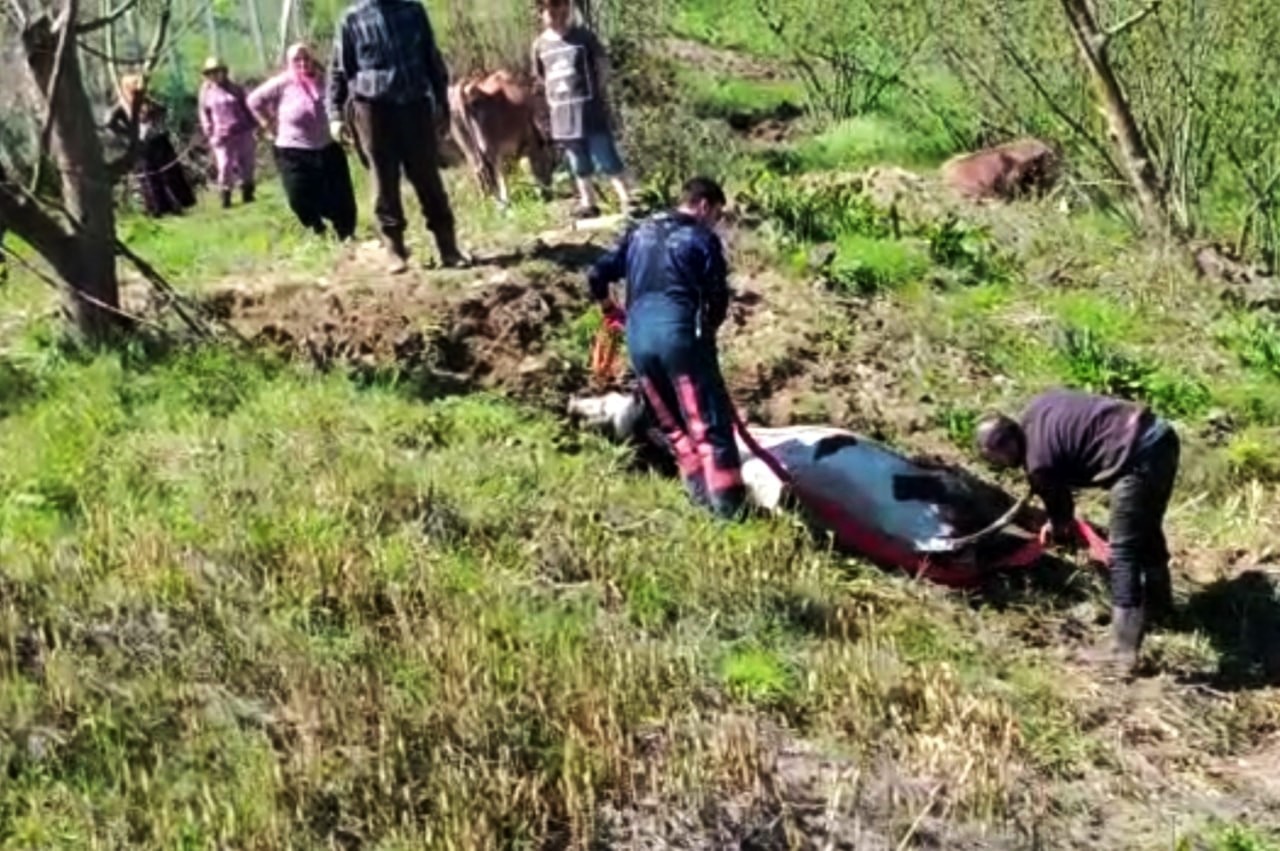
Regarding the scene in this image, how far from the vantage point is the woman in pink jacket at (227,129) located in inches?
689

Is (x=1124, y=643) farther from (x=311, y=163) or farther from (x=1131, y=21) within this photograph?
(x=311, y=163)

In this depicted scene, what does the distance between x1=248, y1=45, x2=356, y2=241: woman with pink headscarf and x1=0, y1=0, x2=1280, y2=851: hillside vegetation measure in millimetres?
297

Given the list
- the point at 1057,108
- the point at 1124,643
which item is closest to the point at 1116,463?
the point at 1124,643

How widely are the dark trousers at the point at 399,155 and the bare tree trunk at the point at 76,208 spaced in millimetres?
1318

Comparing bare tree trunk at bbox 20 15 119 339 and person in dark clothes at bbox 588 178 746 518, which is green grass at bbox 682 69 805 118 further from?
person in dark clothes at bbox 588 178 746 518

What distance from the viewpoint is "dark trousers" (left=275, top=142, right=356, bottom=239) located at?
41.5ft

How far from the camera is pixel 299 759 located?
654 centimetres

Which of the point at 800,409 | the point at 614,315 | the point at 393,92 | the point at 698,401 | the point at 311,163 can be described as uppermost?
the point at 393,92

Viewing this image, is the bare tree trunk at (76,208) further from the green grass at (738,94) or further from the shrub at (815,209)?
the green grass at (738,94)

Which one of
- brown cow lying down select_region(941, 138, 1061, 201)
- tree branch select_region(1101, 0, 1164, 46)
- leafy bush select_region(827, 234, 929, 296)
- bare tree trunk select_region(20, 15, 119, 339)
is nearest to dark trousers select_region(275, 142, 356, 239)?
bare tree trunk select_region(20, 15, 119, 339)

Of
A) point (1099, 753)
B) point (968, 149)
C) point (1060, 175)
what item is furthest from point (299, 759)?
point (968, 149)

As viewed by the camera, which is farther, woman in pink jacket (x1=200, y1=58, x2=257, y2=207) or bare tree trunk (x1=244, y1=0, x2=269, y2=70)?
bare tree trunk (x1=244, y1=0, x2=269, y2=70)

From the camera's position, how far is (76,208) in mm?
10383

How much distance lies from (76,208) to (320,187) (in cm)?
257
